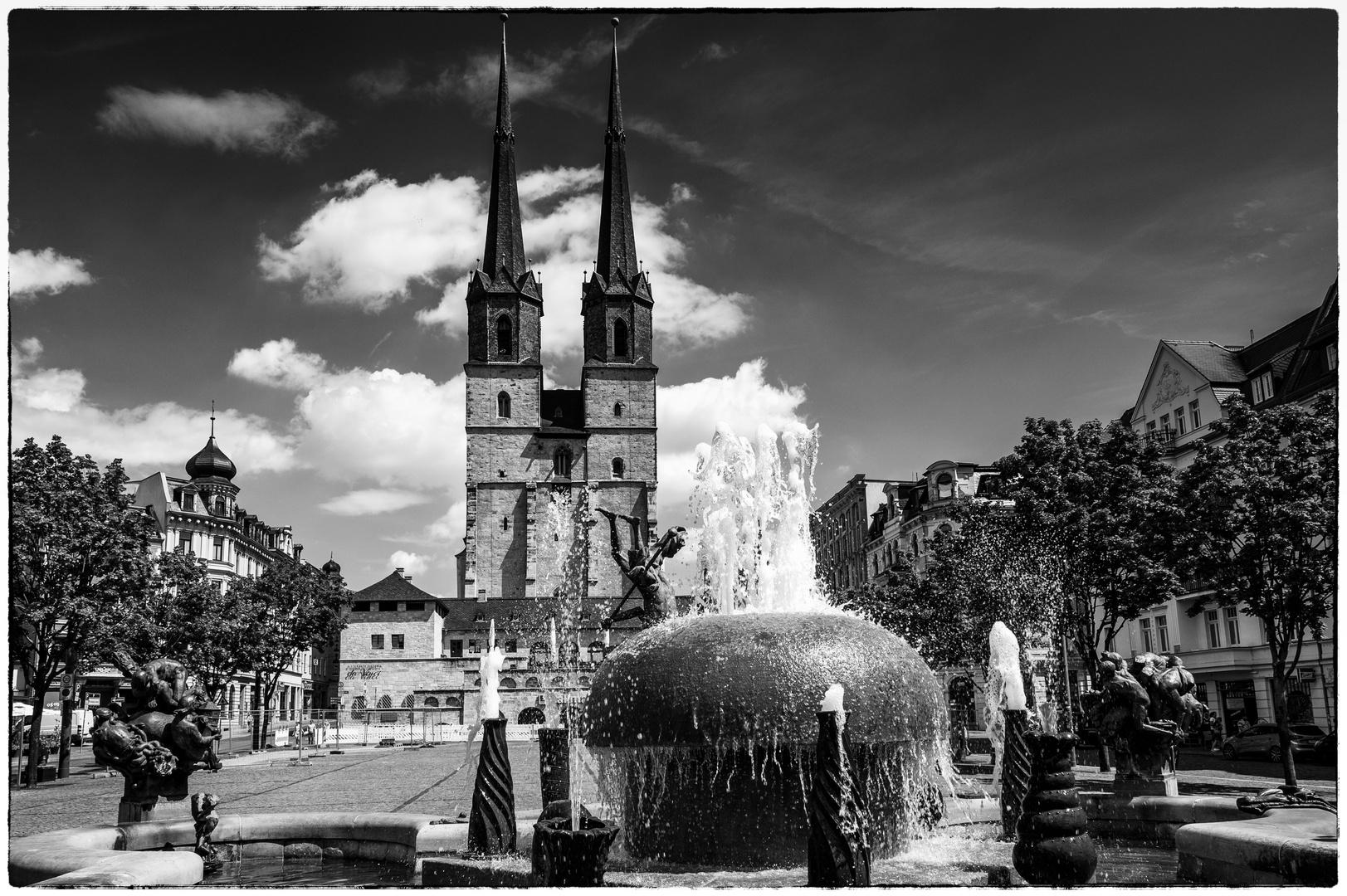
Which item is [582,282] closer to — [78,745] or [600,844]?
[78,745]

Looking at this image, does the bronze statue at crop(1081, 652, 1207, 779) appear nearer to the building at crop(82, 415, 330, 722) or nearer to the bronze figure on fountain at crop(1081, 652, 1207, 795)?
the bronze figure on fountain at crop(1081, 652, 1207, 795)

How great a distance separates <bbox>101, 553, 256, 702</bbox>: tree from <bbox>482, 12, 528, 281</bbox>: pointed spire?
59.8 m

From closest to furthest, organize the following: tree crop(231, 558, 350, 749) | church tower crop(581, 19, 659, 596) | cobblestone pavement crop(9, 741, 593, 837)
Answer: cobblestone pavement crop(9, 741, 593, 837)
tree crop(231, 558, 350, 749)
church tower crop(581, 19, 659, 596)

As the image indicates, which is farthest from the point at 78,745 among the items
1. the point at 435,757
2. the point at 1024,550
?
the point at 1024,550

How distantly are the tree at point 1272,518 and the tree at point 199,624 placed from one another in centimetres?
2684

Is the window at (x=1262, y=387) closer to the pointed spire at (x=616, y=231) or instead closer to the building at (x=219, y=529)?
the building at (x=219, y=529)

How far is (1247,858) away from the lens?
7.64 m

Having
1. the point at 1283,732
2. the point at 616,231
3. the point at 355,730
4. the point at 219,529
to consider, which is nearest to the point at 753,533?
the point at 1283,732

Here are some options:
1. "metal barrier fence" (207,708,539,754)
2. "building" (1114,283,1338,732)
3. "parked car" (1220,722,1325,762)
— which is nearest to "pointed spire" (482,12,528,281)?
"metal barrier fence" (207,708,539,754)

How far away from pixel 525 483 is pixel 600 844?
8993 centimetres

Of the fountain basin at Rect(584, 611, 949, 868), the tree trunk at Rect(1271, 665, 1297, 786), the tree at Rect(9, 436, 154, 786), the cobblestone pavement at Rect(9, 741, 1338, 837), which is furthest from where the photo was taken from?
the tree at Rect(9, 436, 154, 786)

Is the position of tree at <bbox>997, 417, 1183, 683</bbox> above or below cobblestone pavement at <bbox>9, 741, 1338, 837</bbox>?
above

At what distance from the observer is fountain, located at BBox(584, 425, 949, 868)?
28.5ft

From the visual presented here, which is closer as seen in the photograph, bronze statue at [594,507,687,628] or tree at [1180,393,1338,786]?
bronze statue at [594,507,687,628]
